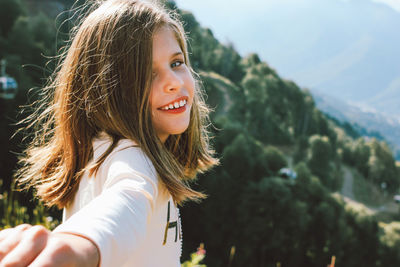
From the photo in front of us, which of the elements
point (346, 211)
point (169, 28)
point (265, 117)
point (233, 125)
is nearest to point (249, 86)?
point (265, 117)

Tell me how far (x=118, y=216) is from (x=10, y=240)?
17 centimetres

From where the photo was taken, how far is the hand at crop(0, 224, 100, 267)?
47 centimetres

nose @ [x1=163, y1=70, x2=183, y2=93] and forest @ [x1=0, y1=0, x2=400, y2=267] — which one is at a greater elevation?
nose @ [x1=163, y1=70, x2=183, y2=93]

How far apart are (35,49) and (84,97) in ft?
67.7

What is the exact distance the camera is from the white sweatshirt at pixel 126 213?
1.86ft

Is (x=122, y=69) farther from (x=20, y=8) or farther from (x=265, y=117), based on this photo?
(x=265, y=117)

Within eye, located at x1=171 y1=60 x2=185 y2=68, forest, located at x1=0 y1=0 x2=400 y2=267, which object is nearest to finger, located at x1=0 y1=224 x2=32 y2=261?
eye, located at x1=171 y1=60 x2=185 y2=68

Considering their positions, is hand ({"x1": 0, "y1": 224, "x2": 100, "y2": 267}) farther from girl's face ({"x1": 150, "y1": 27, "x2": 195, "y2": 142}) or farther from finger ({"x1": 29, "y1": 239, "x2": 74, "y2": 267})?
girl's face ({"x1": 150, "y1": 27, "x2": 195, "y2": 142})

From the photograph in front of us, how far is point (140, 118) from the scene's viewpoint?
1.03 m

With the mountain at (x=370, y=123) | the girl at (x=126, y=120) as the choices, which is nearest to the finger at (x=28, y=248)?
the girl at (x=126, y=120)

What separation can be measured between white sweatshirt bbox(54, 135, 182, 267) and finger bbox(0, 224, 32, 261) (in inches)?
2.2

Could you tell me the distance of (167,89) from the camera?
111cm

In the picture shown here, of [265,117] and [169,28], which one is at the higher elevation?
[169,28]

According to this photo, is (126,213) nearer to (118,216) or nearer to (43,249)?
(118,216)
